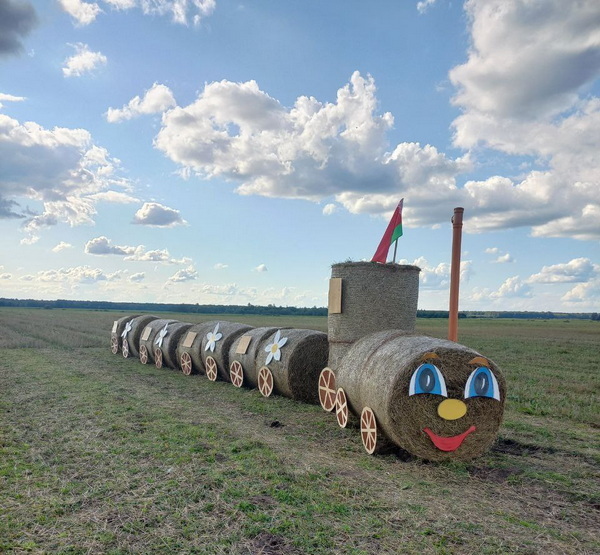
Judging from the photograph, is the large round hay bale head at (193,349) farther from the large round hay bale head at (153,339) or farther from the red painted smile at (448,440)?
the red painted smile at (448,440)

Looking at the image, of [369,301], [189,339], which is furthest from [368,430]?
[189,339]

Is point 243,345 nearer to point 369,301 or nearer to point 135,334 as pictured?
point 369,301

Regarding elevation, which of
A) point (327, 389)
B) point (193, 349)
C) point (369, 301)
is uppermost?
point (369, 301)

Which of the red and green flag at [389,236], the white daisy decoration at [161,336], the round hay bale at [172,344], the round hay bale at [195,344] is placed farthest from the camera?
the white daisy decoration at [161,336]

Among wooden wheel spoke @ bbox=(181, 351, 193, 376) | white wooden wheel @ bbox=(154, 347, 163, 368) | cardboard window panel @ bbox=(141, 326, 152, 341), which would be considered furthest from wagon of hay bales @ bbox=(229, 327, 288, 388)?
cardboard window panel @ bbox=(141, 326, 152, 341)

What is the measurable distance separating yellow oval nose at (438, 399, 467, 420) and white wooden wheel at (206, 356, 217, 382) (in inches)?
299

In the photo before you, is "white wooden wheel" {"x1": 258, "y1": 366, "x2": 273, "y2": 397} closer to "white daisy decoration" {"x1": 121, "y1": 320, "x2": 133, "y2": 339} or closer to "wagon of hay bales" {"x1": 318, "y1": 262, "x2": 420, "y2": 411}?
"wagon of hay bales" {"x1": 318, "y1": 262, "x2": 420, "y2": 411}

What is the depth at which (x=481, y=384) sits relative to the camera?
264 inches

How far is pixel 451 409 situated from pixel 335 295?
3.24 meters

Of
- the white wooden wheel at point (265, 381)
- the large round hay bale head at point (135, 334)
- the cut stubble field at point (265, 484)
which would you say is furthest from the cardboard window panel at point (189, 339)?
the cut stubble field at point (265, 484)

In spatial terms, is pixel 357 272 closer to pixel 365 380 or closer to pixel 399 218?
pixel 399 218

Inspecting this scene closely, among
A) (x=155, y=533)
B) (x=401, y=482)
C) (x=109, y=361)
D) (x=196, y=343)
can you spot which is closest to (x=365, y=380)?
(x=401, y=482)

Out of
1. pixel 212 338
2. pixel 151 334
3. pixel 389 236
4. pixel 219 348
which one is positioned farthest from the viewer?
pixel 151 334

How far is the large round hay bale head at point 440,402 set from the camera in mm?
6633
